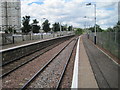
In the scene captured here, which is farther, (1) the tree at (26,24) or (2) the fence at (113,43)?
(1) the tree at (26,24)

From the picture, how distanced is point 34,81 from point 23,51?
8.86 m

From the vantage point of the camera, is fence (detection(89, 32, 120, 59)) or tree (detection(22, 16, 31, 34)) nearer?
fence (detection(89, 32, 120, 59))

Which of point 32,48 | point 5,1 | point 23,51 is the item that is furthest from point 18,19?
point 23,51

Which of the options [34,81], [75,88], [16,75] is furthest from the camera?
[16,75]

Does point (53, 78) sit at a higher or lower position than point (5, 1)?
lower

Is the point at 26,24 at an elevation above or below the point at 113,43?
above

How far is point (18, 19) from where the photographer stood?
42594mm

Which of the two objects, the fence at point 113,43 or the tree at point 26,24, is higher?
the tree at point 26,24

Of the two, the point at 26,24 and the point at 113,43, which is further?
the point at 26,24

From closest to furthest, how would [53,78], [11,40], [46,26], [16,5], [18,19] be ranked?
[53,78] < [11,40] < [16,5] < [18,19] < [46,26]

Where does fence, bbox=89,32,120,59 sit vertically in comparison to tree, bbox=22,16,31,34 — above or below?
below

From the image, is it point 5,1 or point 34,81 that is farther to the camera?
point 5,1

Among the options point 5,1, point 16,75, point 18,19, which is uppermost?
point 5,1

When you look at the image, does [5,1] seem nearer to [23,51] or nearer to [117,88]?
[23,51]
